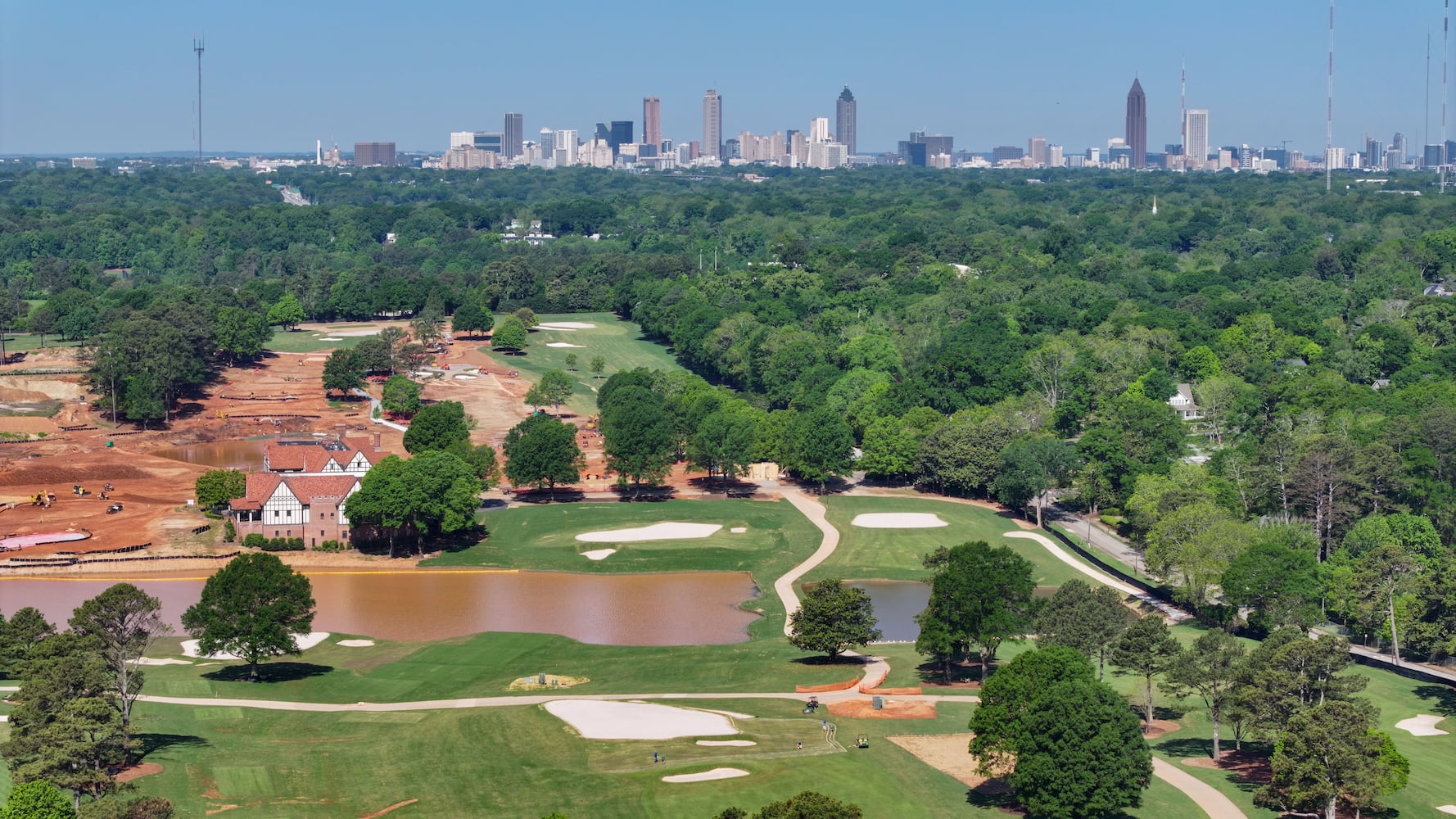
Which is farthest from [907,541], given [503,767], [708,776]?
[503,767]

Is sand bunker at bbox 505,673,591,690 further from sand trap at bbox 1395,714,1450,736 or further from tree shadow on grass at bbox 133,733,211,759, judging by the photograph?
sand trap at bbox 1395,714,1450,736

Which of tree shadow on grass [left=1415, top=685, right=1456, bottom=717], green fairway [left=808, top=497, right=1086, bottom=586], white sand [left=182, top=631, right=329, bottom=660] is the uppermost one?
green fairway [left=808, top=497, right=1086, bottom=586]

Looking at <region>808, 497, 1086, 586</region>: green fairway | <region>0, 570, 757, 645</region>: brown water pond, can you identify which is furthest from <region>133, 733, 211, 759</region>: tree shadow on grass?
<region>808, 497, 1086, 586</region>: green fairway

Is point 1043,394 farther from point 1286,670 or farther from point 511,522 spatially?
point 1286,670

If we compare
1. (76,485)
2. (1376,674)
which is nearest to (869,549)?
(1376,674)

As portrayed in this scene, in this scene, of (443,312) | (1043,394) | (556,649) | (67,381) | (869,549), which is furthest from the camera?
(443,312)

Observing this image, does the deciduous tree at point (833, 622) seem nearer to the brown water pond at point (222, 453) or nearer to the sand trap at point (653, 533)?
the sand trap at point (653, 533)

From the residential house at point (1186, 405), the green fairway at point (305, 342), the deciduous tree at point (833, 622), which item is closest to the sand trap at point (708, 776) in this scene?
the deciduous tree at point (833, 622)
